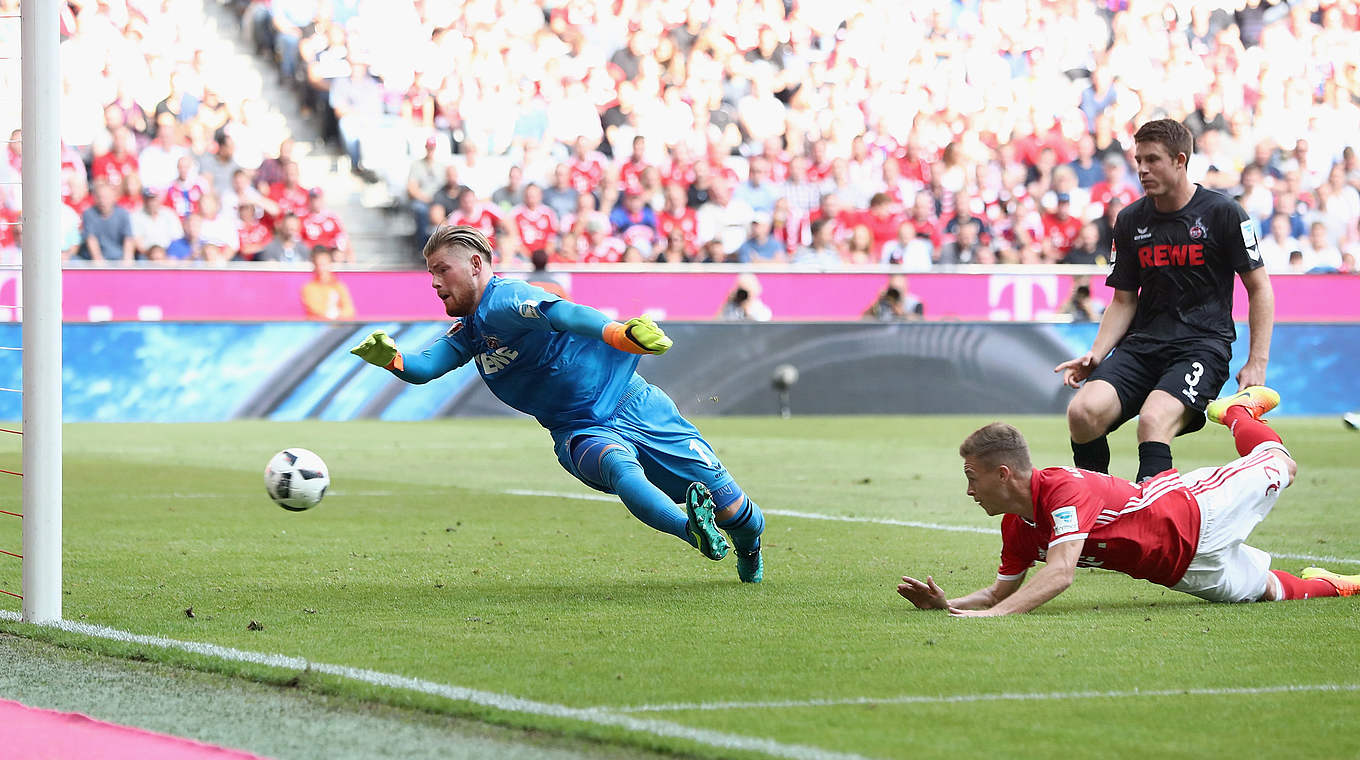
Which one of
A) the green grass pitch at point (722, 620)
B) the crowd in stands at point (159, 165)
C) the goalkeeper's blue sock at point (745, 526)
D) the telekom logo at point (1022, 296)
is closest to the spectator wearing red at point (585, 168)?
the crowd in stands at point (159, 165)

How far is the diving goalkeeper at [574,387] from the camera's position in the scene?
21.4ft

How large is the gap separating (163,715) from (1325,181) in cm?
2291

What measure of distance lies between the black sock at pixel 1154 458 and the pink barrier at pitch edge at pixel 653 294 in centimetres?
1210

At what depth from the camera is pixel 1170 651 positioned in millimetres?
5160

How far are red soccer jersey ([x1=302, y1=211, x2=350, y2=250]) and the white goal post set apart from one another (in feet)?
47.0

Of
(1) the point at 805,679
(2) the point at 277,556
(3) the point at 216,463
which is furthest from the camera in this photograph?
(3) the point at 216,463

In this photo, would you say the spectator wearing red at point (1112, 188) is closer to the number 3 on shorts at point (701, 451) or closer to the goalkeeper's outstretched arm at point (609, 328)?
the number 3 on shorts at point (701, 451)

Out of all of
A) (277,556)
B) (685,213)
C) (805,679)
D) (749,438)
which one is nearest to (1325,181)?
(685,213)

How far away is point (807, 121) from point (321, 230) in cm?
713

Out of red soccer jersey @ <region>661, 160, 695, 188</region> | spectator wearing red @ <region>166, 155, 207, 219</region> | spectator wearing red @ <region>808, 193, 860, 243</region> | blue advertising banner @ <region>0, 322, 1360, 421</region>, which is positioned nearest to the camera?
blue advertising banner @ <region>0, 322, 1360, 421</region>

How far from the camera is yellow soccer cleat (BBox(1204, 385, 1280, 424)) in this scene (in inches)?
259

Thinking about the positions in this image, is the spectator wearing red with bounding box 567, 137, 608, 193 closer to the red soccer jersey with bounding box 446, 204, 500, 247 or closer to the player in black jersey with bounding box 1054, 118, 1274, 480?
the red soccer jersey with bounding box 446, 204, 500, 247

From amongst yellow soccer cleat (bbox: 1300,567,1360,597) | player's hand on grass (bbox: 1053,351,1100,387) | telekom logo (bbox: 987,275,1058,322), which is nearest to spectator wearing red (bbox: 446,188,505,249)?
telekom logo (bbox: 987,275,1058,322)

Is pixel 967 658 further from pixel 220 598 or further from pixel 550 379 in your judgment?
pixel 220 598
